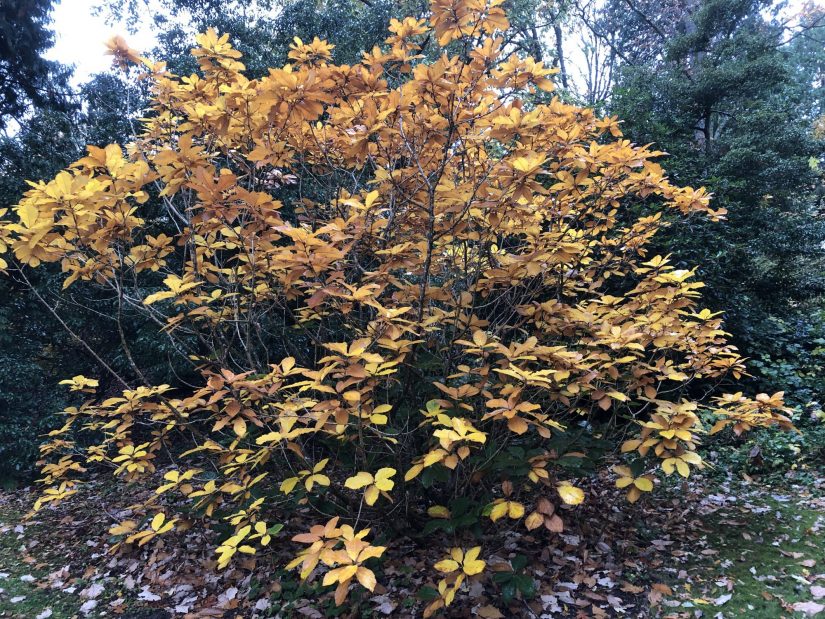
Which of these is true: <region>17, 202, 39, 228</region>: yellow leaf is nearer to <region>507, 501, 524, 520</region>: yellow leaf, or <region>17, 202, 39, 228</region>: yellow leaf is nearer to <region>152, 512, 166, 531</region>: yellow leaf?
<region>152, 512, 166, 531</region>: yellow leaf

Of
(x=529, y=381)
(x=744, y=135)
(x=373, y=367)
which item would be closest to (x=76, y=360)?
(x=373, y=367)

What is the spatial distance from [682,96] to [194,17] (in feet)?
22.1

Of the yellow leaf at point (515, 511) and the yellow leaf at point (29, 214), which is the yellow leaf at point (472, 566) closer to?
the yellow leaf at point (515, 511)

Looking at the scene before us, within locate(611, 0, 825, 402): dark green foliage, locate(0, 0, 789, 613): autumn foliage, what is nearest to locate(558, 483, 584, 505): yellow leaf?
locate(0, 0, 789, 613): autumn foliage

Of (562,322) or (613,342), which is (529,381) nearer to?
(613,342)

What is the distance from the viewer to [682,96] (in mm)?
6551

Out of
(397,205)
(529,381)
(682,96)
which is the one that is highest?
(682,96)

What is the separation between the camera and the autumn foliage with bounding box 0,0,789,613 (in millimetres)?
1893

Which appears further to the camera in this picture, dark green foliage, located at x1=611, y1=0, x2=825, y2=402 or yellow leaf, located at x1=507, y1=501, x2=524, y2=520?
dark green foliage, located at x1=611, y1=0, x2=825, y2=402

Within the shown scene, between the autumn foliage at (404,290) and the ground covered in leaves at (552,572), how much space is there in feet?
0.66

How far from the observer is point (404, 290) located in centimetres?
237

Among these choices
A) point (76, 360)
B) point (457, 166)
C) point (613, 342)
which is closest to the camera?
point (613, 342)

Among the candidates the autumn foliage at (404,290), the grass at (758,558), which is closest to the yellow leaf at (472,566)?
the autumn foliage at (404,290)

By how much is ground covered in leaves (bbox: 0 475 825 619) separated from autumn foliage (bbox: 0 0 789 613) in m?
0.20
